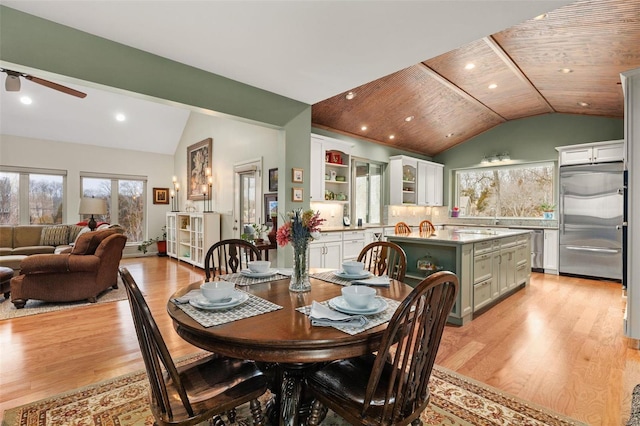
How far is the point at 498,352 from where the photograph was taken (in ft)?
8.95

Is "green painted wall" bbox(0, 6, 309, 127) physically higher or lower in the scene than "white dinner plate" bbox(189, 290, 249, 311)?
higher

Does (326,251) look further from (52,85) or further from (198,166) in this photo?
(52,85)

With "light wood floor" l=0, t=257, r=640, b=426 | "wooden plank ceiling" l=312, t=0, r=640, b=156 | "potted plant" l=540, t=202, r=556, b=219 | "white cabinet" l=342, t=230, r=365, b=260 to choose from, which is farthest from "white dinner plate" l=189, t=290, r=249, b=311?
"potted plant" l=540, t=202, r=556, b=219

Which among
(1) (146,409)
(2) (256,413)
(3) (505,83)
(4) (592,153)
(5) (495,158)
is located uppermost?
(3) (505,83)

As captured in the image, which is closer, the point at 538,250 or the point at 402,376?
the point at 402,376

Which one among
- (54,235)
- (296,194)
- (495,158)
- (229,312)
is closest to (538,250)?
(495,158)

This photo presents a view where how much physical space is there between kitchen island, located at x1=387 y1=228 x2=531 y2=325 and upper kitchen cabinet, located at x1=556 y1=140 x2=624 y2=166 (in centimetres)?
264

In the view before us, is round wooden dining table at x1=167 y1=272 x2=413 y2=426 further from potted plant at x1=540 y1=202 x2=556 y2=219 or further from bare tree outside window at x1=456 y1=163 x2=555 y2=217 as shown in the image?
bare tree outside window at x1=456 y1=163 x2=555 y2=217

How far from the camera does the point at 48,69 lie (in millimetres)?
2395

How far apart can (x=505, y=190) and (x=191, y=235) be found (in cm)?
709

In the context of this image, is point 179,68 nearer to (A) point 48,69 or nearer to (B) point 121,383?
(A) point 48,69

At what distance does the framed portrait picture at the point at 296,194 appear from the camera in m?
4.09

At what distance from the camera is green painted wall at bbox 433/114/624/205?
5750mm

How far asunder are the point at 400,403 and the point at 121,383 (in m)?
2.04
